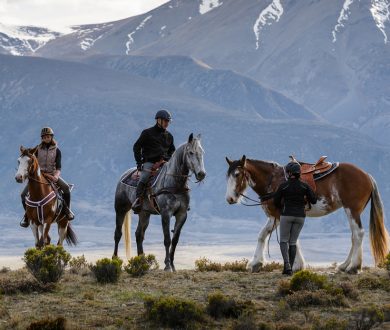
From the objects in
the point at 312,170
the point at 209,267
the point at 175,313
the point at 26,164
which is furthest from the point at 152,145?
the point at 175,313

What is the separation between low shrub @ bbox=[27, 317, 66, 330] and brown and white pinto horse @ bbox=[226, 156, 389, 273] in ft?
23.3

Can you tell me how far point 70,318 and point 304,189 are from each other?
19.9 feet

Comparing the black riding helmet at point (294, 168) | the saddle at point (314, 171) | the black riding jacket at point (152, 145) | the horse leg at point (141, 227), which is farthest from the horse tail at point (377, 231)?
the horse leg at point (141, 227)

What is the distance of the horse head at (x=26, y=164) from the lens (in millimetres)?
20181

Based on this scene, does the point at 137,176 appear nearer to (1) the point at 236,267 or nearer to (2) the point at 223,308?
(1) the point at 236,267

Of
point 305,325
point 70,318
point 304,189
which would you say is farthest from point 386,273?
point 70,318

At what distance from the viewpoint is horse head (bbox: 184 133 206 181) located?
66.6 ft

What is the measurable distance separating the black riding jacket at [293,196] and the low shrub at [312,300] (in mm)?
3399

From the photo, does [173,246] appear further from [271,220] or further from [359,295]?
[359,295]

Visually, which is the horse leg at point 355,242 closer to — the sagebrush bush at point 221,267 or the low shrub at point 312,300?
the sagebrush bush at point 221,267

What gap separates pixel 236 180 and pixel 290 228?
Result: 75.1 inches

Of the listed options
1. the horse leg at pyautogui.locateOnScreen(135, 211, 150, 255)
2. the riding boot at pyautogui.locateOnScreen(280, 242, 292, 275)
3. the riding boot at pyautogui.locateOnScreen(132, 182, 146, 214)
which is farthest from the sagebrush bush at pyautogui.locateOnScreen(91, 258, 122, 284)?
the horse leg at pyautogui.locateOnScreen(135, 211, 150, 255)

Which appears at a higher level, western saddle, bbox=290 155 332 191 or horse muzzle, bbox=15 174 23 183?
horse muzzle, bbox=15 174 23 183

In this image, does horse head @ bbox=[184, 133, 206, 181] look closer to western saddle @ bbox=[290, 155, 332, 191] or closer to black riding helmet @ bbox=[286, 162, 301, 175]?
western saddle @ bbox=[290, 155, 332, 191]
